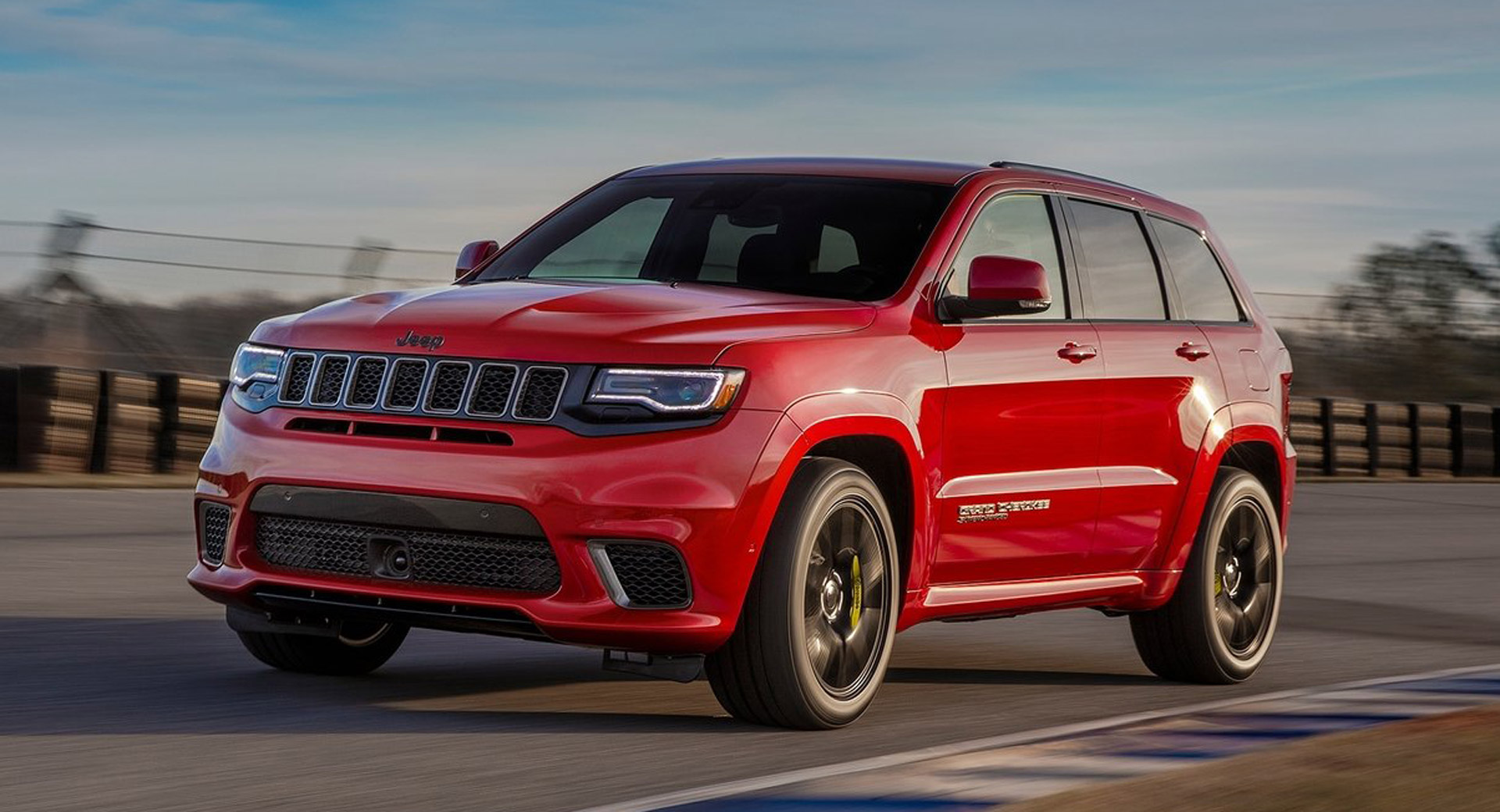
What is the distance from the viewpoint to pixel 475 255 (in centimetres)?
847

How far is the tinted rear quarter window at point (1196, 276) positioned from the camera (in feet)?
30.0

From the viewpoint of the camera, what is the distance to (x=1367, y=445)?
25.6 meters

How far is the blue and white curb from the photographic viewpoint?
18.7 ft

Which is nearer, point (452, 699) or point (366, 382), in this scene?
point (366, 382)

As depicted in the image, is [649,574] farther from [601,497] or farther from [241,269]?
[241,269]

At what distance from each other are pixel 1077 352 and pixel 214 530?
2996 mm

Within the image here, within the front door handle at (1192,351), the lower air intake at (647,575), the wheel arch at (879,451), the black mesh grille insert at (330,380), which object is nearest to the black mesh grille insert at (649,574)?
the lower air intake at (647,575)

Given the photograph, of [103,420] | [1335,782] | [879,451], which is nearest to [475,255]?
[879,451]

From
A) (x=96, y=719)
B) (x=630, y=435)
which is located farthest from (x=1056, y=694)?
(x=96, y=719)

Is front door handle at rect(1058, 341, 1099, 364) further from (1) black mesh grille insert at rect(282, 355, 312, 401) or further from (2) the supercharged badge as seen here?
(1) black mesh grille insert at rect(282, 355, 312, 401)

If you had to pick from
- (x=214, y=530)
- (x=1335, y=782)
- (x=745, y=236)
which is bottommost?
(x=1335, y=782)

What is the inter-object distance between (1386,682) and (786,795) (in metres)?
3.67

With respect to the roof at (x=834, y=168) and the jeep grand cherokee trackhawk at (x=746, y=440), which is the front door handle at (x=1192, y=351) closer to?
the jeep grand cherokee trackhawk at (x=746, y=440)

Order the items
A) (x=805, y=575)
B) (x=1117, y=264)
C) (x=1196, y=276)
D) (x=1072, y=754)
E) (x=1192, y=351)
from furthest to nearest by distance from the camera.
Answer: (x=1196, y=276), (x=1192, y=351), (x=1117, y=264), (x=805, y=575), (x=1072, y=754)
